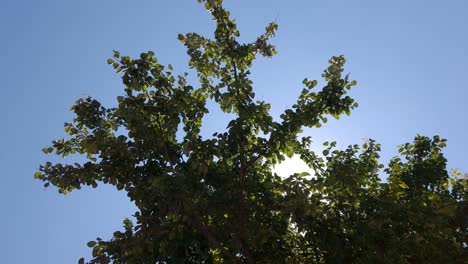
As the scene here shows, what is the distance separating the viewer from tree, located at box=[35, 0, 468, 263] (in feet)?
19.2

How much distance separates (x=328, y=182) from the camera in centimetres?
600

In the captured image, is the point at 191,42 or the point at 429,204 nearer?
the point at 429,204

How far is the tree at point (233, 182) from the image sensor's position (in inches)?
231

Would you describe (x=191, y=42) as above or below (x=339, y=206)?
above

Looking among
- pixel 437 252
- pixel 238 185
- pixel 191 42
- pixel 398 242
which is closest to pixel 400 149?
pixel 437 252

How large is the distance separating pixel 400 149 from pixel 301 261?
15.5 ft

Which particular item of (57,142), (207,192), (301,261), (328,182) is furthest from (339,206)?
(57,142)

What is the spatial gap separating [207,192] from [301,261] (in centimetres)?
Result: 211

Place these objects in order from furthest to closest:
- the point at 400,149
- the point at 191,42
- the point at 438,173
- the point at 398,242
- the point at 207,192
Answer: the point at 400,149, the point at 438,173, the point at 191,42, the point at 207,192, the point at 398,242

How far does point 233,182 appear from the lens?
6.85 m

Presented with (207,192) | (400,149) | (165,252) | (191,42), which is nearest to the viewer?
(165,252)

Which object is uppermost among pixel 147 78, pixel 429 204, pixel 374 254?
pixel 147 78

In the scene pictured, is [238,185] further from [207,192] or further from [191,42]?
[191,42]

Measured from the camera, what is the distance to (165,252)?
6.23m
